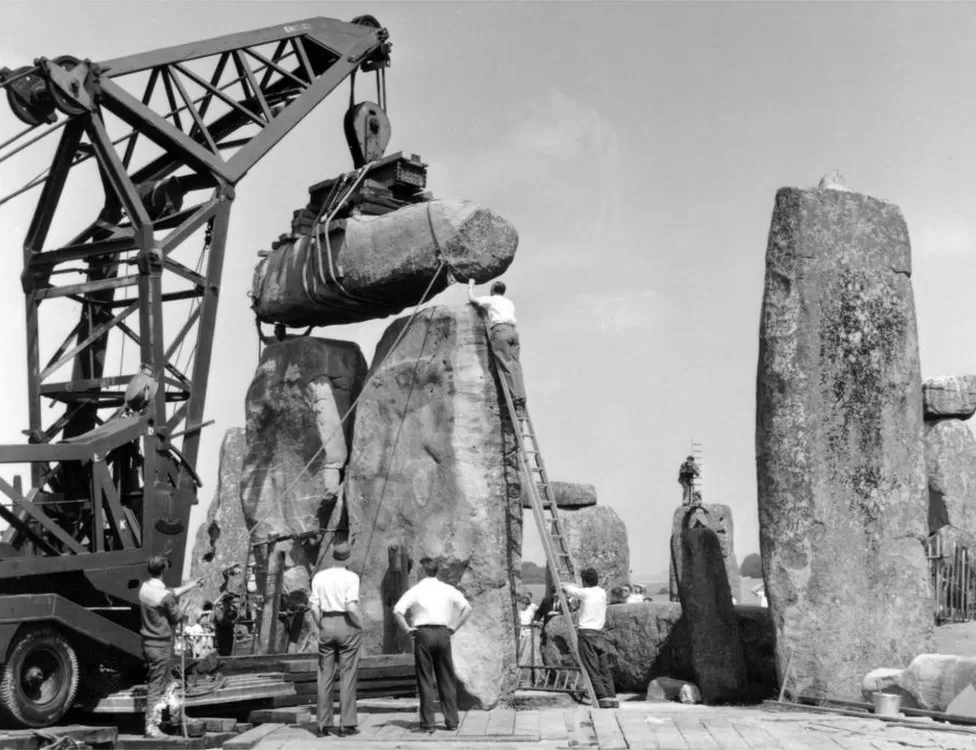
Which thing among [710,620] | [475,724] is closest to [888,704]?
[475,724]

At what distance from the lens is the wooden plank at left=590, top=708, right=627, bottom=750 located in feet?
29.6

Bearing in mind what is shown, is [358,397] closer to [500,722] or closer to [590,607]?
[590,607]

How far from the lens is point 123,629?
10.7m

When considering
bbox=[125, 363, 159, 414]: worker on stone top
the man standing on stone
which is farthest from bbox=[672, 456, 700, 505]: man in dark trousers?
bbox=[125, 363, 159, 414]: worker on stone top

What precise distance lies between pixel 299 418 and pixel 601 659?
14.1ft

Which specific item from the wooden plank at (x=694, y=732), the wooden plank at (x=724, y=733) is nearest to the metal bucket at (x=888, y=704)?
the wooden plank at (x=724, y=733)

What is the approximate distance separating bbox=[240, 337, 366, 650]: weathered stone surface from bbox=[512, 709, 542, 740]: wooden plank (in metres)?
3.36

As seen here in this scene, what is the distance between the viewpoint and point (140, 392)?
40.2 feet

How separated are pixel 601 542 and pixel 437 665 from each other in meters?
10.4

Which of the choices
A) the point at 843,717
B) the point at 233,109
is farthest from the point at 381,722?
the point at 233,109

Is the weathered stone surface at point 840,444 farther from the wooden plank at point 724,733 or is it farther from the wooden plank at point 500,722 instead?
the wooden plank at point 500,722

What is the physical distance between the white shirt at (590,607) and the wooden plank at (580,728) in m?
0.89

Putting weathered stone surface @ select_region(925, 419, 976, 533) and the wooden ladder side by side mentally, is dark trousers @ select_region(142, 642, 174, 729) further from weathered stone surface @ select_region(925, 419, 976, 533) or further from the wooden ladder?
weathered stone surface @ select_region(925, 419, 976, 533)

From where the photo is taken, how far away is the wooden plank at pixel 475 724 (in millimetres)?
9886
